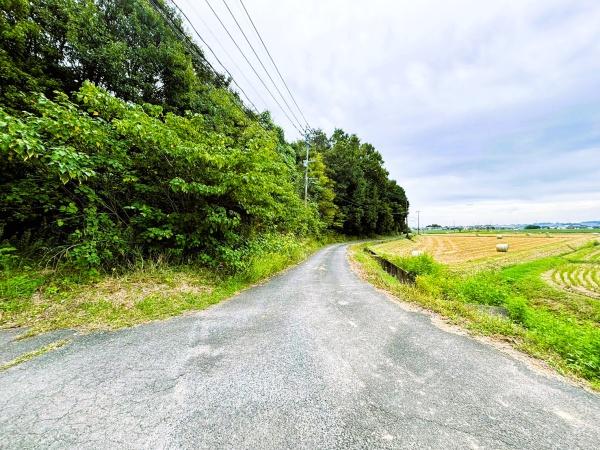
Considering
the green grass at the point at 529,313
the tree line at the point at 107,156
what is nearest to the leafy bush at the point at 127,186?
the tree line at the point at 107,156

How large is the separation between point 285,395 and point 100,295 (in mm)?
4684

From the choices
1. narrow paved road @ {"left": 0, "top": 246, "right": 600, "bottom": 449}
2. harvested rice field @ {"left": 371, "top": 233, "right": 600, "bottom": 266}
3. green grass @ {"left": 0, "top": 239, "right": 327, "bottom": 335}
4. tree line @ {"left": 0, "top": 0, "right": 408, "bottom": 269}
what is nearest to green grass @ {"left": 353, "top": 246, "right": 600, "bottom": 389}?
narrow paved road @ {"left": 0, "top": 246, "right": 600, "bottom": 449}

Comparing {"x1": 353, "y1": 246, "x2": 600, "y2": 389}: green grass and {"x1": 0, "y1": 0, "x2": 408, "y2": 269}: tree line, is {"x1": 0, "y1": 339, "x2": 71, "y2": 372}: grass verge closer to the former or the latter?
{"x1": 0, "y1": 0, "x2": 408, "y2": 269}: tree line

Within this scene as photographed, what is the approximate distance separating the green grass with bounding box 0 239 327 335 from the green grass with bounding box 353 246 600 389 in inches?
211

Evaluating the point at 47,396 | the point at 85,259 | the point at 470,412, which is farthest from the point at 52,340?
the point at 470,412

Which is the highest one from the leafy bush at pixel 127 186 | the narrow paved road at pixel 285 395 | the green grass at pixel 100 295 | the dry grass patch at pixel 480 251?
the leafy bush at pixel 127 186

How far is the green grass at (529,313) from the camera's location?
134 inches

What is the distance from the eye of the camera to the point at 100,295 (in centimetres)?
497

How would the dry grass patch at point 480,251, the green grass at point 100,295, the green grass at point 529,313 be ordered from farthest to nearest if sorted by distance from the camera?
the dry grass patch at point 480,251 < the green grass at point 100,295 < the green grass at point 529,313

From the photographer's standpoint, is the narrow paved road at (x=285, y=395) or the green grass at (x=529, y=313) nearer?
the narrow paved road at (x=285, y=395)

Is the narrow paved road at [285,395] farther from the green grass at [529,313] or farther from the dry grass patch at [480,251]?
the dry grass patch at [480,251]

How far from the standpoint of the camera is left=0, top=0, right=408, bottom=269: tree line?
531cm

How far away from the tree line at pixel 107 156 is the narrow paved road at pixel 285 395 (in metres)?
3.36

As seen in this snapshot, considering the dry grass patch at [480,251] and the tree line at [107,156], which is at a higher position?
the tree line at [107,156]
